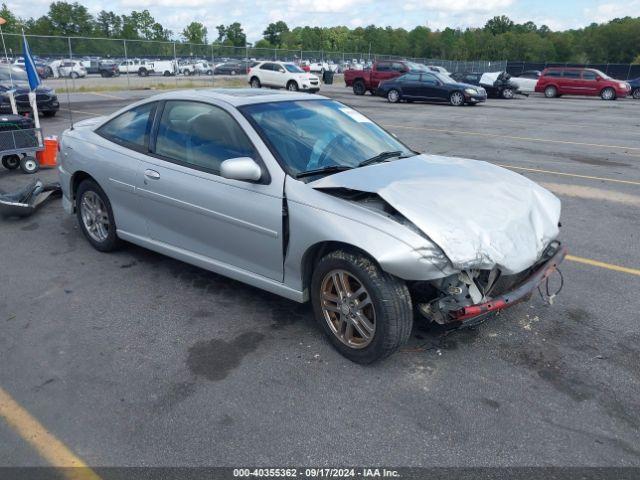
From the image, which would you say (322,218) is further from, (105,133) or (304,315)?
(105,133)

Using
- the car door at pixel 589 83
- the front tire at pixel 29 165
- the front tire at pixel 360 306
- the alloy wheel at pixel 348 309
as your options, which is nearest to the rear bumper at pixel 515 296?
the front tire at pixel 360 306

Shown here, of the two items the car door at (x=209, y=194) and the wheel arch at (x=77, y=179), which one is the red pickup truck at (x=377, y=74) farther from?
the car door at (x=209, y=194)

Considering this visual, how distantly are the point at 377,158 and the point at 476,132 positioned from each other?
36.9 ft

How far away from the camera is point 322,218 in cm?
339

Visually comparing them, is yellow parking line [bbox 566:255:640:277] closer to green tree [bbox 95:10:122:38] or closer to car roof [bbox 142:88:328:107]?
car roof [bbox 142:88:328:107]

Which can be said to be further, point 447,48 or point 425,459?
point 447,48

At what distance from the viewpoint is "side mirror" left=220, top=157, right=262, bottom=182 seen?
358cm

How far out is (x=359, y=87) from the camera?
94.8ft

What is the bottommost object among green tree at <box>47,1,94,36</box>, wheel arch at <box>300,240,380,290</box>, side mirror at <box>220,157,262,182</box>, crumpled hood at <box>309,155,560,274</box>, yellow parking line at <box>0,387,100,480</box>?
yellow parking line at <box>0,387,100,480</box>

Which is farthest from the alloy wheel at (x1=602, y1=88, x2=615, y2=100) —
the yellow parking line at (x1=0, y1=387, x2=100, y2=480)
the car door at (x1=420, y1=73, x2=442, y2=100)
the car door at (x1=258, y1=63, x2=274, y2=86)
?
the yellow parking line at (x1=0, y1=387, x2=100, y2=480)

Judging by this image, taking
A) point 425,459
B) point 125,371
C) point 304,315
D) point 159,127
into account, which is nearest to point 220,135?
point 159,127

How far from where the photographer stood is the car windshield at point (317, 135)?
389cm

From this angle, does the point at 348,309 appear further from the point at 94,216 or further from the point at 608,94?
the point at 608,94

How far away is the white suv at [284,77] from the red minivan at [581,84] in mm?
13548
